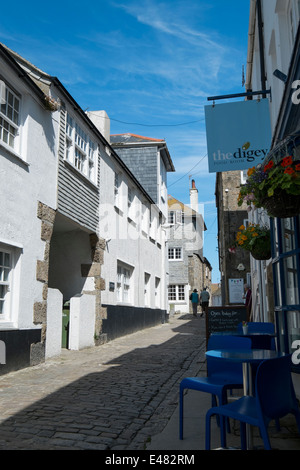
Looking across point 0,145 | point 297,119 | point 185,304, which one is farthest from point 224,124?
point 185,304

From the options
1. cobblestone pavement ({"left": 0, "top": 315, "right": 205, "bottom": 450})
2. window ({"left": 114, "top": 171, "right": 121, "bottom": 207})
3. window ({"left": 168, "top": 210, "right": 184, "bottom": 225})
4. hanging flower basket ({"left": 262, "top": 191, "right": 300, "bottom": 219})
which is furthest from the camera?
window ({"left": 168, "top": 210, "right": 184, "bottom": 225})

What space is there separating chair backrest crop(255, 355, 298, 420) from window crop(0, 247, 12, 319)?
603 cm

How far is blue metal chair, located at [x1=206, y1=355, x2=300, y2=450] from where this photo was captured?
2.98 meters

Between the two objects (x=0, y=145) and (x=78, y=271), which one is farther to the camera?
(x=78, y=271)

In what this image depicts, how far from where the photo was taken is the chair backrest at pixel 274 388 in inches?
119

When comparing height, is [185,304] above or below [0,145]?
below

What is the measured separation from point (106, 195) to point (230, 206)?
13.9 meters

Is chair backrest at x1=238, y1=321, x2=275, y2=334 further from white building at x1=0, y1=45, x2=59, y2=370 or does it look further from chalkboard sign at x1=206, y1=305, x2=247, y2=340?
white building at x1=0, y1=45, x2=59, y2=370

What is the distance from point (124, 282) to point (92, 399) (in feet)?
32.8

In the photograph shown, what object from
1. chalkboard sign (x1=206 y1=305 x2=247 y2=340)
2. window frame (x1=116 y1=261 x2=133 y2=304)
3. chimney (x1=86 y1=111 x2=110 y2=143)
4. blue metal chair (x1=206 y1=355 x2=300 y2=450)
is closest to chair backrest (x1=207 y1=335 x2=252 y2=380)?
blue metal chair (x1=206 y1=355 x2=300 y2=450)

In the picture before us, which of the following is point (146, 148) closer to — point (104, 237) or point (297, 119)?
point (104, 237)

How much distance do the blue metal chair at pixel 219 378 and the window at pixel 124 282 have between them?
10.3 meters
